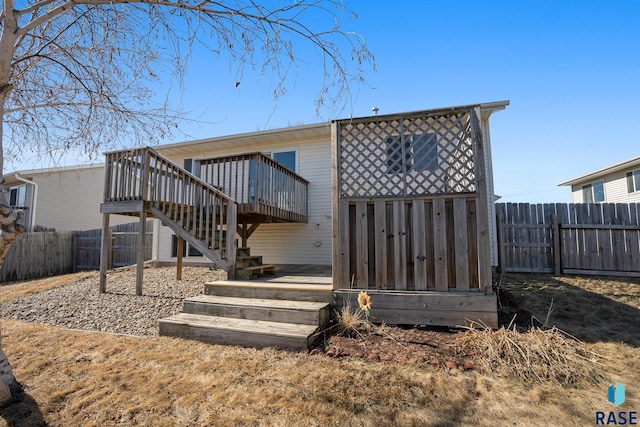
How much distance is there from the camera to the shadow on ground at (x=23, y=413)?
2.18 m

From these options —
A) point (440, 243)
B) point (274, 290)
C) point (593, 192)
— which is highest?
point (593, 192)

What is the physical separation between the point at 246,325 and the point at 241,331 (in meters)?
0.19

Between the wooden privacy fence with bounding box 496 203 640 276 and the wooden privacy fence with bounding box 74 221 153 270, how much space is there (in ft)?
38.9

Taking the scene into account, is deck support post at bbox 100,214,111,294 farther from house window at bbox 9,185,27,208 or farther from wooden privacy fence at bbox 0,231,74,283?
house window at bbox 9,185,27,208

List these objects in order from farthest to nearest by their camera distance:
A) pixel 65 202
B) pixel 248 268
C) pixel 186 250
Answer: pixel 65 202 < pixel 186 250 < pixel 248 268

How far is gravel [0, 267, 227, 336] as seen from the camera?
4.59 m

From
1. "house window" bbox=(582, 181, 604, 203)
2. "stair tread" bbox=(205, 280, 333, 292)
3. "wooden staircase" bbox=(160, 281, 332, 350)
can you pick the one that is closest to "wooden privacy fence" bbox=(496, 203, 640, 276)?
"stair tread" bbox=(205, 280, 333, 292)

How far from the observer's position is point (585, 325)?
412cm

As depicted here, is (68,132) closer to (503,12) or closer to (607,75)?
(503,12)

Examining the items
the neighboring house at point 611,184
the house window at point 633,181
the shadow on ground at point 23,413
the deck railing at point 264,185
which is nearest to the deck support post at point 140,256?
the deck railing at point 264,185

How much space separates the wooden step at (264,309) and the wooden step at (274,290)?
4.2 inches

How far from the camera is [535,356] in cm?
294

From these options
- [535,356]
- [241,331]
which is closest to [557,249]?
[535,356]

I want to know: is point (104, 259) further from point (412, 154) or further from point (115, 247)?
point (412, 154)
